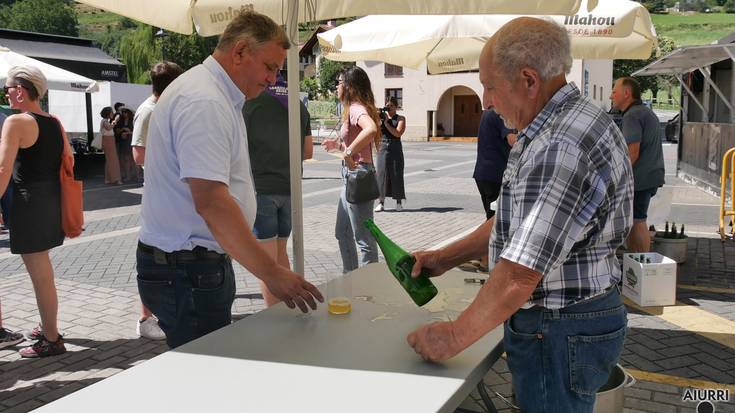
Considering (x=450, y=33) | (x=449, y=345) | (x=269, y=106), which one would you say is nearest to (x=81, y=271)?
(x=269, y=106)

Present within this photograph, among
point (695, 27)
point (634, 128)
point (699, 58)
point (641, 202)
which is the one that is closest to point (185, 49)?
point (699, 58)

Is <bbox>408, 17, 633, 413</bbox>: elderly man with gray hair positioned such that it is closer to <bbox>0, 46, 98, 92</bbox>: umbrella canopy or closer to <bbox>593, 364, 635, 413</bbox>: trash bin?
<bbox>593, 364, 635, 413</bbox>: trash bin

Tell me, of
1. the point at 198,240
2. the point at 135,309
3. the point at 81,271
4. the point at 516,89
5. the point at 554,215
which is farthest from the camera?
the point at 81,271

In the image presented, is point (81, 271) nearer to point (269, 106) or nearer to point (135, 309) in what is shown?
point (135, 309)

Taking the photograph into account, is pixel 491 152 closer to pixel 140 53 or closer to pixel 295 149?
pixel 295 149

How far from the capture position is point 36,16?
95.5 meters

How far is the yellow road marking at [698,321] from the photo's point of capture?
182 inches

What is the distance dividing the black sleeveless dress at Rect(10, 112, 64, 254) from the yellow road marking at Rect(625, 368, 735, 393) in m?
3.99

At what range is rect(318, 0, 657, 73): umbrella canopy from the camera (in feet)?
17.6

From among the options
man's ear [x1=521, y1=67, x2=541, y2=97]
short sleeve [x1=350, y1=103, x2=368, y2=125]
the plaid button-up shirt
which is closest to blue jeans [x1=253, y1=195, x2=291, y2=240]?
short sleeve [x1=350, y1=103, x2=368, y2=125]

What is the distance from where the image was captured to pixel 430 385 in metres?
1.69

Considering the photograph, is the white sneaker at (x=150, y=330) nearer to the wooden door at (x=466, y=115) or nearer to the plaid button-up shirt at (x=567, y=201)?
the plaid button-up shirt at (x=567, y=201)

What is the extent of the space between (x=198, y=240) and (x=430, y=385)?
1.05m

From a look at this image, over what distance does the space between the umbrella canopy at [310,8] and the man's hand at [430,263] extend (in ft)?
5.42
